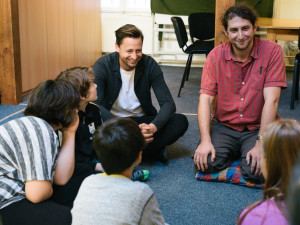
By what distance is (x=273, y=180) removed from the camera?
97cm

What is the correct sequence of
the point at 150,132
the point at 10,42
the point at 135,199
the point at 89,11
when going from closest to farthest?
the point at 135,199 < the point at 150,132 < the point at 10,42 < the point at 89,11

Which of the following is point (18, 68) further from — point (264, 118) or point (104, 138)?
point (104, 138)

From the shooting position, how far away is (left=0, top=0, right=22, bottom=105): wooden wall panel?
3.55 metres

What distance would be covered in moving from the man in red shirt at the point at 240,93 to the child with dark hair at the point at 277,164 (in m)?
1.11

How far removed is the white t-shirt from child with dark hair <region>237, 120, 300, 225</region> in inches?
59.5

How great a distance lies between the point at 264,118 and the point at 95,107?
35.3 inches

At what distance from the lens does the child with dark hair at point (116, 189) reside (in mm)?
1054

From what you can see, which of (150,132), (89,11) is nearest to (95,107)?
(150,132)

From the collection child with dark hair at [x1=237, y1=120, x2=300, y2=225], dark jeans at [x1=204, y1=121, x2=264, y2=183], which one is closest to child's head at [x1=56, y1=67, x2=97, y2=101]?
dark jeans at [x1=204, y1=121, x2=264, y2=183]

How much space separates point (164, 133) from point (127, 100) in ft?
1.01

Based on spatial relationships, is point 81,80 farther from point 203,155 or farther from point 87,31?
point 87,31

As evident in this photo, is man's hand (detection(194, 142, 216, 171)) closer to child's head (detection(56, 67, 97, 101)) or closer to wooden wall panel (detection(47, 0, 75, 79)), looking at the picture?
child's head (detection(56, 67, 97, 101))

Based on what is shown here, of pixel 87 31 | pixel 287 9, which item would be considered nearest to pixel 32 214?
pixel 87 31

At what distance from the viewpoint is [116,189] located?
3.52 ft
